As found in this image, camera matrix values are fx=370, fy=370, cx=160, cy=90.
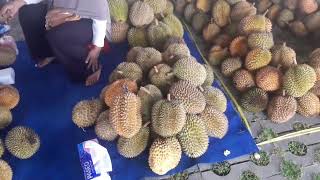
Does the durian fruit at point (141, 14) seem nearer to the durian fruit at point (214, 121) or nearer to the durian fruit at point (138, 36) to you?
the durian fruit at point (138, 36)

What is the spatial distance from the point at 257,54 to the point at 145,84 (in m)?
0.74

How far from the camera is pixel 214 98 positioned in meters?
1.94

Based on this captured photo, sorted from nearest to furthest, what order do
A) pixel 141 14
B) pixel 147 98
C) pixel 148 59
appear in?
pixel 147 98 → pixel 148 59 → pixel 141 14

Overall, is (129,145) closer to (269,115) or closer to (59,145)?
(59,145)

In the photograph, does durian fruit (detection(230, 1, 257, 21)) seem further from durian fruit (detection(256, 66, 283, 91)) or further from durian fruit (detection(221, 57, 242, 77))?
durian fruit (detection(256, 66, 283, 91))

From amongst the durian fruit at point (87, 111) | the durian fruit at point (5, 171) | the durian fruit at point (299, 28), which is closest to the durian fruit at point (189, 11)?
the durian fruit at point (299, 28)

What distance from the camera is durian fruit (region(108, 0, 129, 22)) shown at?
237 cm

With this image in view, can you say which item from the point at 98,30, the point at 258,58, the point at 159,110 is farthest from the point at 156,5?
the point at 159,110

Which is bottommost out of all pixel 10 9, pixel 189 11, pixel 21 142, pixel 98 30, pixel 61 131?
pixel 61 131

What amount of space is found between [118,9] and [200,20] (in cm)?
66

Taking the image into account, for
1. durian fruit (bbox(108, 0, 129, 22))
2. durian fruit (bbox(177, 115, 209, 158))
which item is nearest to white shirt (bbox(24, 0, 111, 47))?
durian fruit (bbox(108, 0, 129, 22))

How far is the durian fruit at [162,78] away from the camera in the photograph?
1.88 m

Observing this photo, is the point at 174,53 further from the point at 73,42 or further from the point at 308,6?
the point at 308,6

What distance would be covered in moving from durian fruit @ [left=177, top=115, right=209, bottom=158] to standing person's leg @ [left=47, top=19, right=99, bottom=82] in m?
0.79
